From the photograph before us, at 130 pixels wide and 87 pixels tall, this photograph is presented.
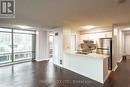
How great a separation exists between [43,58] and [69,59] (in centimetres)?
381

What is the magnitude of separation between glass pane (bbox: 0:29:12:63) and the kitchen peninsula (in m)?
4.14

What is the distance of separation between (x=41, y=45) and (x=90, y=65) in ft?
17.9

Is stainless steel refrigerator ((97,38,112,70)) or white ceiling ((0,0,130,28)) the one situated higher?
white ceiling ((0,0,130,28))

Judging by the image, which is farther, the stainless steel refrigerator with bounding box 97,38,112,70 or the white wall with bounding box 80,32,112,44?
the white wall with bounding box 80,32,112,44

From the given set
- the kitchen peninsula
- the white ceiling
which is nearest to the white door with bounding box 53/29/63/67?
the kitchen peninsula

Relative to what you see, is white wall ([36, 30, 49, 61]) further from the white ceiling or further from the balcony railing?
the white ceiling

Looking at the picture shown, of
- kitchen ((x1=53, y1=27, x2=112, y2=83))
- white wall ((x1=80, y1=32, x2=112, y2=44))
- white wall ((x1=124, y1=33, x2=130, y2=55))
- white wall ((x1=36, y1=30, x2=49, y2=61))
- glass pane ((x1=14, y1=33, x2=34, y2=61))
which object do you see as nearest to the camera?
kitchen ((x1=53, y1=27, x2=112, y2=83))

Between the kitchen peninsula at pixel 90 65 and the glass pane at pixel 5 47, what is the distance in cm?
414

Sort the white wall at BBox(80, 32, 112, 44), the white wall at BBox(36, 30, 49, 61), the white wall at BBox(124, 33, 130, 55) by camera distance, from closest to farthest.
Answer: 1. the white wall at BBox(80, 32, 112, 44)
2. the white wall at BBox(36, 30, 49, 61)
3. the white wall at BBox(124, 33, 130, 55)

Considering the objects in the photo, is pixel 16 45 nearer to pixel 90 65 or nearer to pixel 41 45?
pixel 41 45

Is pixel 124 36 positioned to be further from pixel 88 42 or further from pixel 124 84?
pixel 124 84

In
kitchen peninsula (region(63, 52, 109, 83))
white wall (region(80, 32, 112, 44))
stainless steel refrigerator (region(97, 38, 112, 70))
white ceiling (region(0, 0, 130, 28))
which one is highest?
white ceiling (region(0, 0, 130, 28))

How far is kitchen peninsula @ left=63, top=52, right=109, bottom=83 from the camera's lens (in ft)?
14.2

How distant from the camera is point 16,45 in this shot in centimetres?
812
